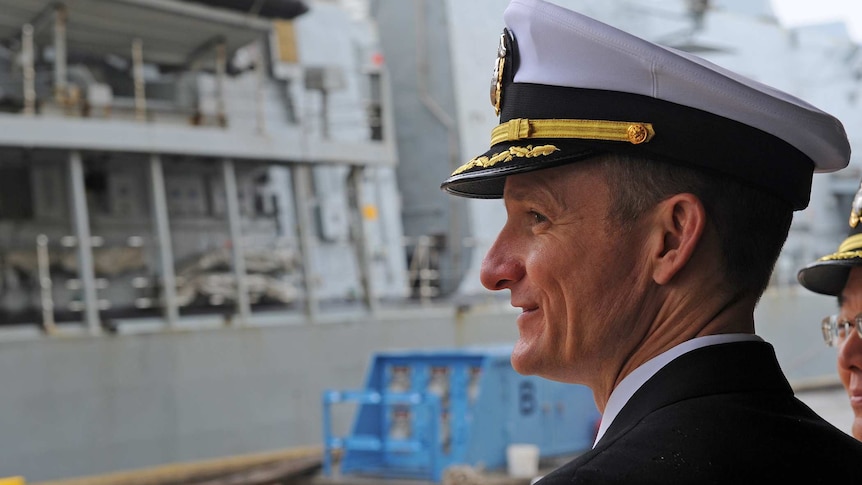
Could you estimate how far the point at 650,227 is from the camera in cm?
89

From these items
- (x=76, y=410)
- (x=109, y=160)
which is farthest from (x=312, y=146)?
(x=76, y=410)

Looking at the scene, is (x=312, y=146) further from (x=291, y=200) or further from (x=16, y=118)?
(x=16, y=118)

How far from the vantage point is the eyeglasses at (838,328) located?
164 centimetres

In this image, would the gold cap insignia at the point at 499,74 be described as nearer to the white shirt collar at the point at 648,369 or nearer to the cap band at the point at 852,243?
the white shirt collar at the point at 648,369

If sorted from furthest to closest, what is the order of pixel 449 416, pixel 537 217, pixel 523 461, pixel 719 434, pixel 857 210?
pixel 449 416 → pixel 523 461 → pixel 857 210 → pixel 537 217 → pixel 719 434

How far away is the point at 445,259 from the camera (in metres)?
11.8

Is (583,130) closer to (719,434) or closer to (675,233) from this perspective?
(675,233)

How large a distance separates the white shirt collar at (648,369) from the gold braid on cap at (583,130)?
0.17 metres

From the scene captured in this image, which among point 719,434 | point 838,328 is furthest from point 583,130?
point 838,328

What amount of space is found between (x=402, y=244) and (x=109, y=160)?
3.61 meters

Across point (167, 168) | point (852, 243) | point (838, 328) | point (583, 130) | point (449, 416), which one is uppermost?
point (167, 168)

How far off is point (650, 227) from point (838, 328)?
98cm

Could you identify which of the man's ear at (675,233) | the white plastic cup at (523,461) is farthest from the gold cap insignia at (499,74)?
the white plastic cup at (523,461)

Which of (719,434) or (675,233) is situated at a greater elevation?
(675,233)
